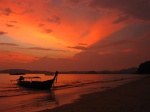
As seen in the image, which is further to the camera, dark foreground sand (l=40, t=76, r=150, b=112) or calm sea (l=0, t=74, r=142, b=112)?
calm sea (l=0, t=74, r=142, b=112)

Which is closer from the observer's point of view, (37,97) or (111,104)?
(111,104)

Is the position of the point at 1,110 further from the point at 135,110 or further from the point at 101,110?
the point at 135,110

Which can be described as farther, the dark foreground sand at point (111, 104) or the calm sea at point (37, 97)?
the calm sea at point (37, 97)

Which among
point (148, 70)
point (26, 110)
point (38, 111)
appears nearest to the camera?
point (38, 111)

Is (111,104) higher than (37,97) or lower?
higher

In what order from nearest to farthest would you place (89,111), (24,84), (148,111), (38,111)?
(148,111) < (89,111) < (38,111) < (24,84)

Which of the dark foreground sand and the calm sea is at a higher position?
the dark foreground sand

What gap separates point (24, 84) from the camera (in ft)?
138

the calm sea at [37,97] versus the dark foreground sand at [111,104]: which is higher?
the dark foreground sand at [111,104]

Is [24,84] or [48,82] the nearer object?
[48,82]

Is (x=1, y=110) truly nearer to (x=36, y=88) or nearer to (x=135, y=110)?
(x=135, y=110)

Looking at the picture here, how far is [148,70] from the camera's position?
182750 millimetres

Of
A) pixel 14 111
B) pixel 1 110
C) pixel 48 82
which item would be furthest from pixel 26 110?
pixel 48 82

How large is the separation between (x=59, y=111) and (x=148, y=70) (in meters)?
184
